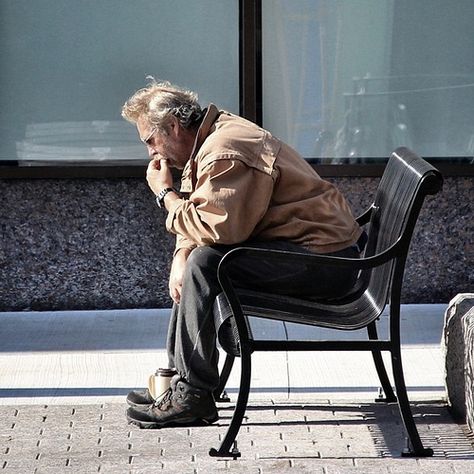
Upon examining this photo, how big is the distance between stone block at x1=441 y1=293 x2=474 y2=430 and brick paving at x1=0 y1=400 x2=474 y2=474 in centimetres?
8

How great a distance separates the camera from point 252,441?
13.4 ft

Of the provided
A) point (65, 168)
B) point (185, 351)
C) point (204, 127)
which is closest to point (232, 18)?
point (65, 168)

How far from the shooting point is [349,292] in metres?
4.37

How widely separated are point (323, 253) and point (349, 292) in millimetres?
222

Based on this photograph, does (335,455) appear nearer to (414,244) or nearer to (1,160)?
(414,244)

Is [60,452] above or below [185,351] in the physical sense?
below

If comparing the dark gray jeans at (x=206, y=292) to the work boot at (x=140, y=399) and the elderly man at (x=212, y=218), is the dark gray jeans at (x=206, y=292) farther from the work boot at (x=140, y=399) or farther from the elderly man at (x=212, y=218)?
the work boot at (x=140, y=399)

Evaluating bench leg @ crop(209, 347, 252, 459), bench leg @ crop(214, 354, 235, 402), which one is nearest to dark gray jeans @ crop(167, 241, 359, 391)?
bench leg @ crop(209, 347, 252, 459)

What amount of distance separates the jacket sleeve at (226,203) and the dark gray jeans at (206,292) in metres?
0.09

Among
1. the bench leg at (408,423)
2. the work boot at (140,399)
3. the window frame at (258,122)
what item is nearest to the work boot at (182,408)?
the work boot at (140,399)

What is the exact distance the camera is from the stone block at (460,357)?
13.5 ft

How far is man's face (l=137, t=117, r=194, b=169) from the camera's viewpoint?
14.3 ft

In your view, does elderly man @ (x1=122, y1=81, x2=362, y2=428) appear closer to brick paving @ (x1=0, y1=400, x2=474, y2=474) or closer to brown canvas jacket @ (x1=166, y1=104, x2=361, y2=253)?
brown canvas jacket @ (x1=166, y1=104, x2=361, y2=253)

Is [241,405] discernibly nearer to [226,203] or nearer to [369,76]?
[226,203]
